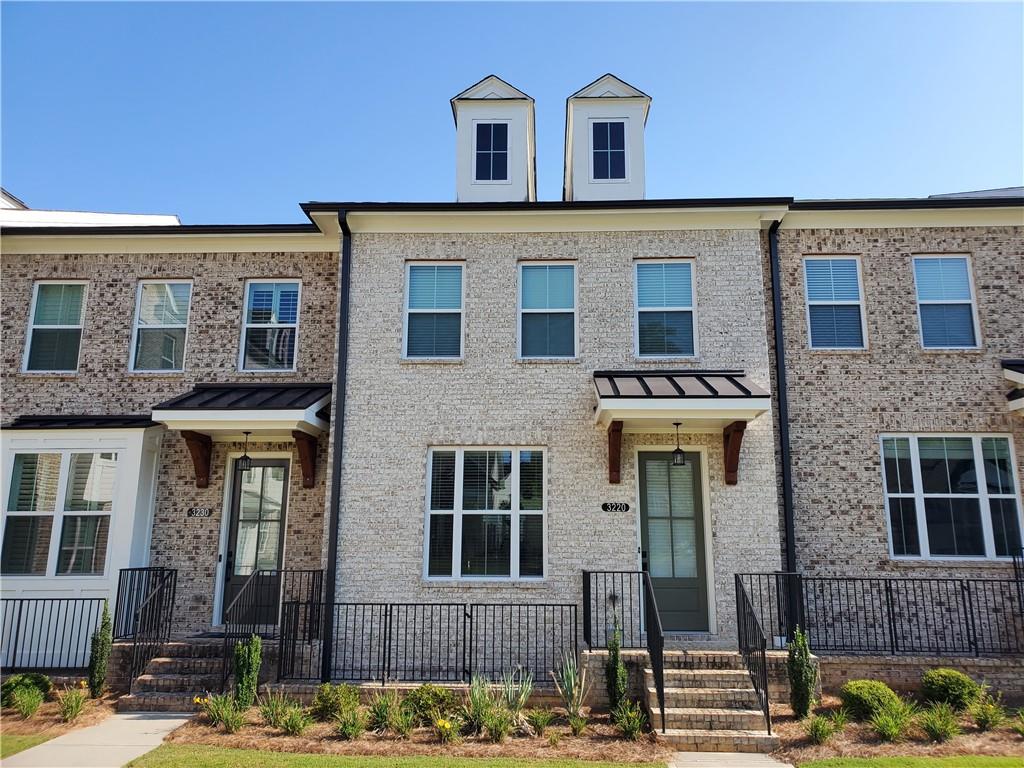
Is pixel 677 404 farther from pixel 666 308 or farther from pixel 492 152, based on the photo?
pixel 492 152

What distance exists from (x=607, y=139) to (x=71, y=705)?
11.7 meters

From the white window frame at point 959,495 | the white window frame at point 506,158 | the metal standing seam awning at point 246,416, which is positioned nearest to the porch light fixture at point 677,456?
the white window frame at point 959,495

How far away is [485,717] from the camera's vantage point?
7715 millimetres

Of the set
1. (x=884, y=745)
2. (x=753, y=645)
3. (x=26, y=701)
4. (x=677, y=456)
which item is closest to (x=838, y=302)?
(x=677, y=456)

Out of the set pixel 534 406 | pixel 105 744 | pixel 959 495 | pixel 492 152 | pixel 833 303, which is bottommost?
pixel 105 744

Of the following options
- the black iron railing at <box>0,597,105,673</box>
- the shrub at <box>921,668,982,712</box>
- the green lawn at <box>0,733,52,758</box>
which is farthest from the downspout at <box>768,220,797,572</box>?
the black iron railing at <box>0,597,105,673</box>

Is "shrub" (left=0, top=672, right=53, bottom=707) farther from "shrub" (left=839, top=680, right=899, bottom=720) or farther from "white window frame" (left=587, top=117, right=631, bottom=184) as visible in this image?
"white window frame" (left=587, top=117, right=631, bottom=184)

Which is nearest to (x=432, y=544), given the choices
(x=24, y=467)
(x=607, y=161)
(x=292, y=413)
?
(x=292, y=413)

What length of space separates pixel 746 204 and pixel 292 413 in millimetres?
7329

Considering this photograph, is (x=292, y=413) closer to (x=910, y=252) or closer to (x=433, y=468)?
(x=433, y=468)

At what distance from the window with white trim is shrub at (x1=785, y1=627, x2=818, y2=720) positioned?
9.60 meters

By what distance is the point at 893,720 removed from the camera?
24.7 ft

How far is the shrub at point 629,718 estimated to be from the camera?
297 inches

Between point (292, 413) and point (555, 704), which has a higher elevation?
point (292, 413)
